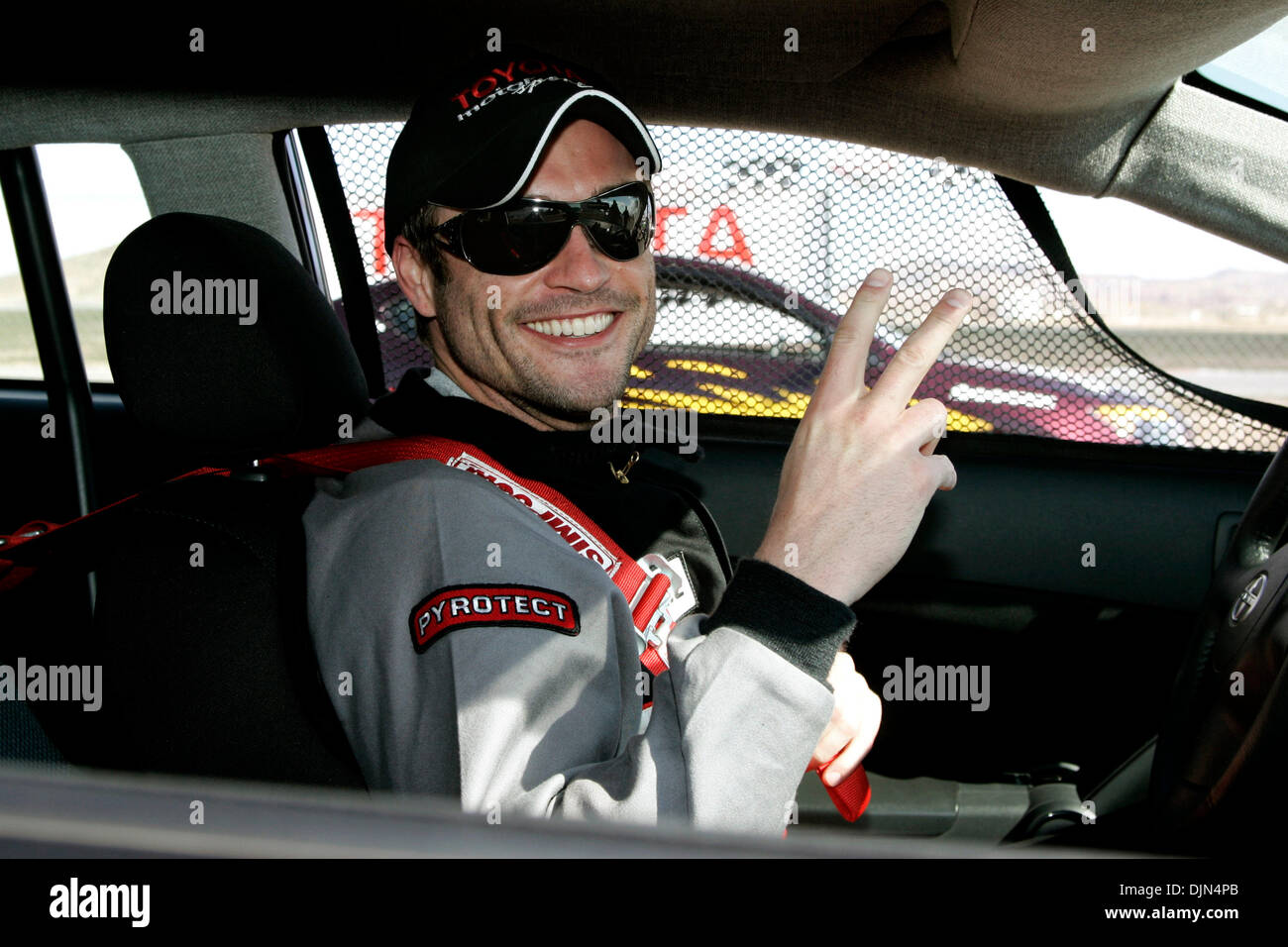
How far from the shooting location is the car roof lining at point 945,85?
4.38 ft

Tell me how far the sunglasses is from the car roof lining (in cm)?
34

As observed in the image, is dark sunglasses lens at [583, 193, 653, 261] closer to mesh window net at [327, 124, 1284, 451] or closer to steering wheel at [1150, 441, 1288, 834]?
mesh window net at [327, 124, 1284, 451]

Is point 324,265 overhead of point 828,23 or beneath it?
beneath

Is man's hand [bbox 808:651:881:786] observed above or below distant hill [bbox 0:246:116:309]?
below

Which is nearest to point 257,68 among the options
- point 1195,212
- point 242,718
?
point 242,718

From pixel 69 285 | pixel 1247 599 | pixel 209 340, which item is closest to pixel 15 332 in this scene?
pixel 69 285

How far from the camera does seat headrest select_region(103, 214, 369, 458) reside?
1.33 metres

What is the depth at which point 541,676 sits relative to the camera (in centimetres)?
106

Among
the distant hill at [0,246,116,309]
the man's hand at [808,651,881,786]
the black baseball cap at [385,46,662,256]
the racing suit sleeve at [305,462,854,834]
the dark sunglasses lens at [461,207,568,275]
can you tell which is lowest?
the man's hand at [808,651,881,786]

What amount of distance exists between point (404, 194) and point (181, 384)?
372 mm

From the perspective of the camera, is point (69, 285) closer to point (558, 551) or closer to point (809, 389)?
point (809, 389)

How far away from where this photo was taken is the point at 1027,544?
2.02 meters

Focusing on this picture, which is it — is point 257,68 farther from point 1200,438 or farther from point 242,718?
point 1200,438

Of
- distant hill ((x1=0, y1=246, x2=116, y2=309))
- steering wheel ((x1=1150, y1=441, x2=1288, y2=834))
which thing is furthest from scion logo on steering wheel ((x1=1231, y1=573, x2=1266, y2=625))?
distant hill ((x1=0, y1=246, x2=116, y2=309))
